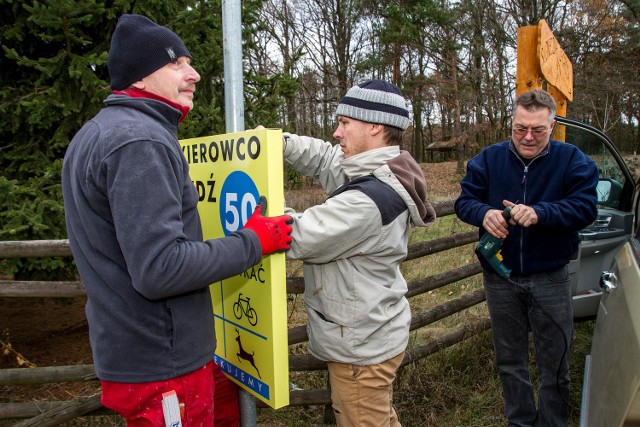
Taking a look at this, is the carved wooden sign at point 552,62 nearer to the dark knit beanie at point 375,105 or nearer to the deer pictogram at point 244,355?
the dark knit beanie at point 375,105

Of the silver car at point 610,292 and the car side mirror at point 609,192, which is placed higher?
the car side mirror at point 609,192

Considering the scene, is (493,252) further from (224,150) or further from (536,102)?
(224,150)

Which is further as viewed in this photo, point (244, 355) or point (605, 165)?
point (605, 165)

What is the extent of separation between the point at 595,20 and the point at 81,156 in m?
24.5

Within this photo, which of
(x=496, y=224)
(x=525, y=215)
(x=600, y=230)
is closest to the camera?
(x=525, y=215)

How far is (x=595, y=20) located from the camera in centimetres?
2120

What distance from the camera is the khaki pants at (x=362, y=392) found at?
6.80 ft

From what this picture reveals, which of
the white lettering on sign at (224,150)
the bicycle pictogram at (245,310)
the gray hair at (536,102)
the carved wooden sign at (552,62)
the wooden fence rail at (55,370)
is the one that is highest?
the carved wooden sign at (552,62)

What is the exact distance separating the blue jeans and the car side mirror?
3.83 ft

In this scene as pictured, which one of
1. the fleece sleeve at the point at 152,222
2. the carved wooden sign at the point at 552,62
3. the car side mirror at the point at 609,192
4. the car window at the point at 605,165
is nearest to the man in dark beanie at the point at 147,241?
the fleece sleeve at the point at 152,222

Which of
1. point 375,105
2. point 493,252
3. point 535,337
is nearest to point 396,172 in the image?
point 375,105

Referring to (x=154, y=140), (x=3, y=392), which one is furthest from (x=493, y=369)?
(x=3, y=392)

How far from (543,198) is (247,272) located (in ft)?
6.06

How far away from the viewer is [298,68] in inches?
755
